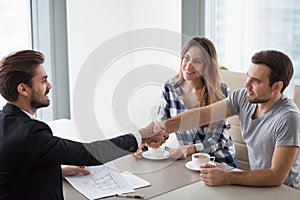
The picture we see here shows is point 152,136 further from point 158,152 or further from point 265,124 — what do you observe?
point 265,124

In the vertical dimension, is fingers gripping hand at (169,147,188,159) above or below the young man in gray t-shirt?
below

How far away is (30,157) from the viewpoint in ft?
6.13

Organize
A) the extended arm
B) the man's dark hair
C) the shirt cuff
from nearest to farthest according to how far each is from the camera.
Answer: the shirt cuff
the man's dark hair
the extended arm

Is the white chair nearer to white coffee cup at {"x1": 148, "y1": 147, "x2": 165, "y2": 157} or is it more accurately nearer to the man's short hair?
white coffee cup at {"x1": 148, "y1": 147, "x2": 165, "y2": 157}

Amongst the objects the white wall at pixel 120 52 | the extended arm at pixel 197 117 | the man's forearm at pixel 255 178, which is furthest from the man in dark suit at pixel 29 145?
the white wall at pixel 120 52

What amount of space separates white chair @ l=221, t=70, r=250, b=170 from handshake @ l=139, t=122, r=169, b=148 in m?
0.45

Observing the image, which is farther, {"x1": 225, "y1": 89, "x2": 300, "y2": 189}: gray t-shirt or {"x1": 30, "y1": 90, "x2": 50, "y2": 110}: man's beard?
→ {"x1": 225, "y1": 89, "x2": 300, "y2": 189}: gray t-shirt

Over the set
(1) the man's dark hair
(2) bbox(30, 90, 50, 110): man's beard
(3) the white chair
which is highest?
(1) the man's dark hair

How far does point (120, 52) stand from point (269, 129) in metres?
1.63

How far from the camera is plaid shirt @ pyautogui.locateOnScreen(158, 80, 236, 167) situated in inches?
103

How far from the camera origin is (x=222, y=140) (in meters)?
2.62

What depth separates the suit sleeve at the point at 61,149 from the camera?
187 centimetres

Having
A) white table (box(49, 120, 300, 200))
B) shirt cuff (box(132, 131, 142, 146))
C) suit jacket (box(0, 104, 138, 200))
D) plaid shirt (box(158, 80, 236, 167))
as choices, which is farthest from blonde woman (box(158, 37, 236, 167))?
suit jacket (box(0, 104, 138, 200))

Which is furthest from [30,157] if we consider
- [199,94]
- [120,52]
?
[120,52]
